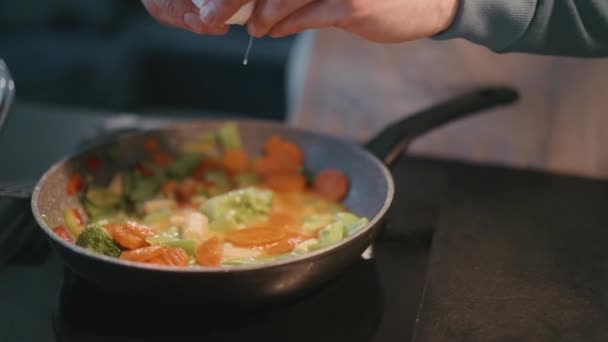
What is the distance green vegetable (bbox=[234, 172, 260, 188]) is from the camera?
1147 mm

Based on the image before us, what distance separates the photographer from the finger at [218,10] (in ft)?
2.68

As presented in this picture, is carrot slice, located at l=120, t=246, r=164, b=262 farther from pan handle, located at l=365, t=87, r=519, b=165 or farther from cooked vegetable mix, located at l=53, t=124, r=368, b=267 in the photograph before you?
pan handle, located at l=365, t=87, r=519, b=165

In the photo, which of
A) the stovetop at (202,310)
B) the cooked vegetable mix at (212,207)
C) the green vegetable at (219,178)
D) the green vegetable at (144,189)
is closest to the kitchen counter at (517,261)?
the stovetop at (202,310)

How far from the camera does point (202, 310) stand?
80 cm

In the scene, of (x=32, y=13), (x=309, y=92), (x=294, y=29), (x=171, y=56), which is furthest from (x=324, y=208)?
(x=32, y=13)

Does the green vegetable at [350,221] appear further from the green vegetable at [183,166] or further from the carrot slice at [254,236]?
the green vegetable at [183,166]

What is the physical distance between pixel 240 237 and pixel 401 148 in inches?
14.3

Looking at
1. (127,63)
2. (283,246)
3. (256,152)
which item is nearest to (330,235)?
(283,246)

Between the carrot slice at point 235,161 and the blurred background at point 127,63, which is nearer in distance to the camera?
the carrot slice at point 235,161

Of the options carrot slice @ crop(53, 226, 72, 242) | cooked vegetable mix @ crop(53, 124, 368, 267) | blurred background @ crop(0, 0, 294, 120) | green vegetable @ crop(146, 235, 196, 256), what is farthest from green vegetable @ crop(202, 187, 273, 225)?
blurred background @ crop(0, 0, 294, 120)

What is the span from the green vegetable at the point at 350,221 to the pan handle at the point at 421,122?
0.16 meters

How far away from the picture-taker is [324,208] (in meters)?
1.10

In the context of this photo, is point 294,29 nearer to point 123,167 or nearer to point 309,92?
point 123,167

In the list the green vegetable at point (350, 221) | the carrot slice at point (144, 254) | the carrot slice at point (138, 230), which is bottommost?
the green vegetable at point (350, 221)
